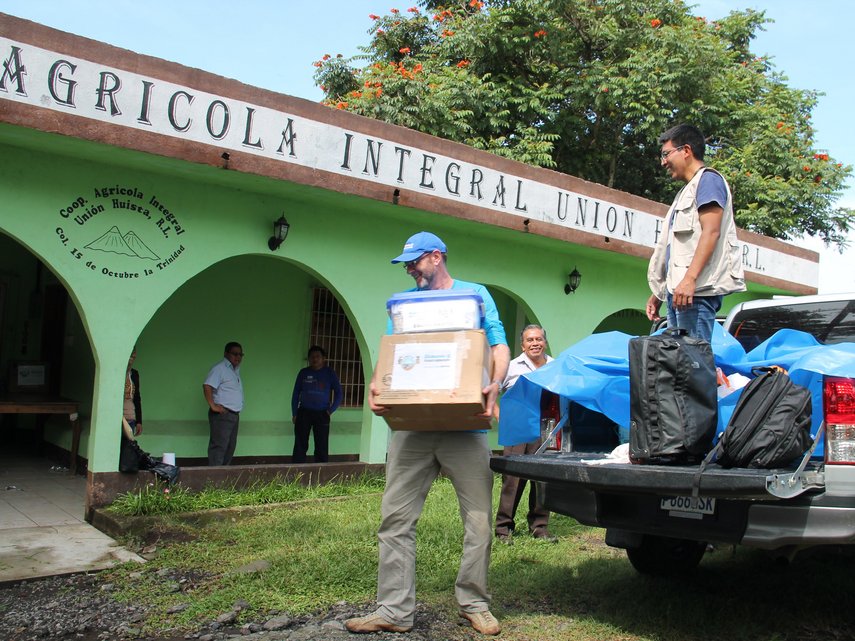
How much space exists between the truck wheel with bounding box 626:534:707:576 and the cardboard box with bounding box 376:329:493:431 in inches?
71.6

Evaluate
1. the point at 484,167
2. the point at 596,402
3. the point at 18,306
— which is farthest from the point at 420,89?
the point at 596,402

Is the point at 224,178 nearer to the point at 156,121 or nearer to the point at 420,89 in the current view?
the point at 156,121

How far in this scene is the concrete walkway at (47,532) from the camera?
561 cm

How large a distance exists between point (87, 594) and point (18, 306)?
6844mm

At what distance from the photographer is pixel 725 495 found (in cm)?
341

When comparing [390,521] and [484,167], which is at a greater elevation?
[484,167]

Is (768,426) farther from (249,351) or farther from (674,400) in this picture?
(249,351)

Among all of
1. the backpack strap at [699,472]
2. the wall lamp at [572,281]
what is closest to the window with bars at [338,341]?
the wall lamp at [572,281]

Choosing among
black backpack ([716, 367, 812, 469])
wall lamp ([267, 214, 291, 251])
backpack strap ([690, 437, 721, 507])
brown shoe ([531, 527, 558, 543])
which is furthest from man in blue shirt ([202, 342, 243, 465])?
black backpack ([716, 367, 812, 469])

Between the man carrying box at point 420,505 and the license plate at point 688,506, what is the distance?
83cm

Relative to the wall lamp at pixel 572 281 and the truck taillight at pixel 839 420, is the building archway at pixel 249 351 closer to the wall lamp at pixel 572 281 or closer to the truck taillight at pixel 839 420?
the wall lamp at pixel 572 281

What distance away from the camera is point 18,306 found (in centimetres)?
1078

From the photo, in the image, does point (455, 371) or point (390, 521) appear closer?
point (455, 371)

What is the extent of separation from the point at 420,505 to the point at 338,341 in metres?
6.95
